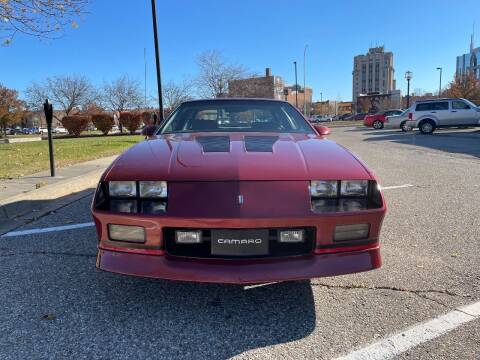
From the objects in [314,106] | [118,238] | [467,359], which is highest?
[314,106]

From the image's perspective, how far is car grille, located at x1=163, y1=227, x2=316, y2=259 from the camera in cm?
225

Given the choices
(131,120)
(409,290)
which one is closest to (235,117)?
(409,290)

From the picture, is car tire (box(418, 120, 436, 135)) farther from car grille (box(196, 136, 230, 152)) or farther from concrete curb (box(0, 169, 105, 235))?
car grille (box(196, 136, 230, 152))

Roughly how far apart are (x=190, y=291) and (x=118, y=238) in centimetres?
74

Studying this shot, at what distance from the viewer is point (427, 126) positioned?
2119cm

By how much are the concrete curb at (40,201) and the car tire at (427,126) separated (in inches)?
756

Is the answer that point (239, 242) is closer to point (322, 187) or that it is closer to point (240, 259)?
point (240, 259)

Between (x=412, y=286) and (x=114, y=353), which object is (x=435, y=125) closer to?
(x=412, y=286)

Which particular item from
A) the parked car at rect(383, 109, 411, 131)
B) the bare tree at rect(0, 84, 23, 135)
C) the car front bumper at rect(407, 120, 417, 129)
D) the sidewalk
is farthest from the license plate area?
the bare tree at rect(0, 84, 23, 135)

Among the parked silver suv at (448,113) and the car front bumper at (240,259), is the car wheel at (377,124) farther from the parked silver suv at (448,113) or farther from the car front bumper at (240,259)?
the car front bumper at (240,259)

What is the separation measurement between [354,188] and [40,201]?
4.86m

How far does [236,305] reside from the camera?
2.59 m

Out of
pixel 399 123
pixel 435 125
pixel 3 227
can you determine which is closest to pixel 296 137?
pixel 3 227

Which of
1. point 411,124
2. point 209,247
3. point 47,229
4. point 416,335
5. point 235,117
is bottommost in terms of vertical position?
point 416,335
